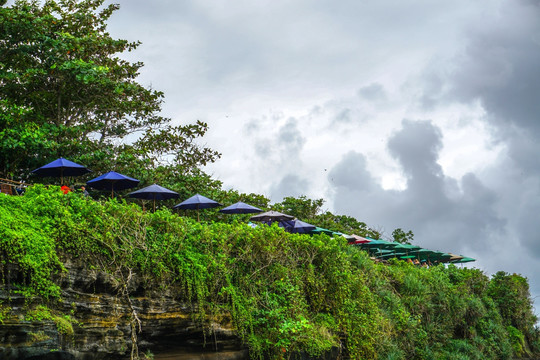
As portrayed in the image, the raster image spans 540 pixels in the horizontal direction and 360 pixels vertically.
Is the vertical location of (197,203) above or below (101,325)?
above

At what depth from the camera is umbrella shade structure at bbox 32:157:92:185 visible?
1616 cm

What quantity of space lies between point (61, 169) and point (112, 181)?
1641 millimetres

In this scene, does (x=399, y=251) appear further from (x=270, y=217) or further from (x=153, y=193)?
(x=153, y=193)

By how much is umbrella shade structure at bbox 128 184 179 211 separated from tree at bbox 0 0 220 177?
3094mm

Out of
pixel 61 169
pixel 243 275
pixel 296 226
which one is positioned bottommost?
pixel 243 275

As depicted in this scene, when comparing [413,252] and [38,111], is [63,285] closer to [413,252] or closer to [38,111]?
[38,111]

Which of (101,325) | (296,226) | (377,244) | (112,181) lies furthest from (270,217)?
(101,325)

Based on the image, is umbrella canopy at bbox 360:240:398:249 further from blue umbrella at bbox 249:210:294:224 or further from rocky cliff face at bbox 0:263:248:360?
rocky cliff face at bbox 0:263:248:360

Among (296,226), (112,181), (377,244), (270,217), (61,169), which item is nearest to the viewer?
(61,169)

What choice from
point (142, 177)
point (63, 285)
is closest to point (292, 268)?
point (63, 285)

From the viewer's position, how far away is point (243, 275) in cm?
1130

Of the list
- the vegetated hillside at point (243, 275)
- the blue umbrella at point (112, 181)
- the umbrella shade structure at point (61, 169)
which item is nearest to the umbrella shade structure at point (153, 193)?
the blue umbrella at point (112, 181)

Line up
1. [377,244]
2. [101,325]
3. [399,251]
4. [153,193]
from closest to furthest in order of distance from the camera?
[101,325] < [153,193] < [377,244] < [399,251]

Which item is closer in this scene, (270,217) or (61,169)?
(61,169)
